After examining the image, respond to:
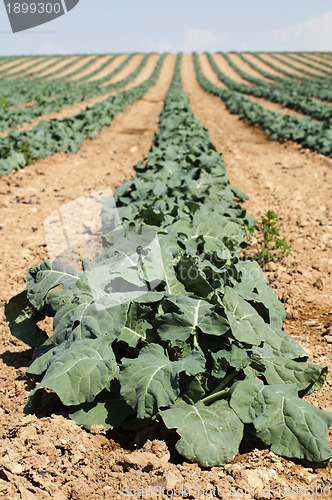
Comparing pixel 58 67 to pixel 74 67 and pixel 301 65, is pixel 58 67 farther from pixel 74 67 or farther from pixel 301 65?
pixel 301 65

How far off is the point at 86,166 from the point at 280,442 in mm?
8943

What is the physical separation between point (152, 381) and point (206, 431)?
1.34 ft

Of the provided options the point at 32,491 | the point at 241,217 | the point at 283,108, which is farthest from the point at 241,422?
the point at 283,108

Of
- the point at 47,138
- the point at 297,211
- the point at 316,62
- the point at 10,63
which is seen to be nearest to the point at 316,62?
the point at 316,62

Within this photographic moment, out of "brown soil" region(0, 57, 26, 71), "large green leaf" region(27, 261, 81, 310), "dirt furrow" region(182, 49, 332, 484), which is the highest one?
"brown soil" region(0, 57, 26, 71)

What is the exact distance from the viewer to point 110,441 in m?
2.56

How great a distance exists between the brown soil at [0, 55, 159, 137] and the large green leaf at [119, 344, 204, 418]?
1272cm

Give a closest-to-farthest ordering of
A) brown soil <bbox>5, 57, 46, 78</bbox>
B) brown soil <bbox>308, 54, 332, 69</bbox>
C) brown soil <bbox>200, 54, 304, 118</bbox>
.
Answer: brown soil <bbox>200, 54, 304, 118</bbox> → brown soil <bbox>5, 57, 46, 78</bbox> → brown soil <bbox>308, 54, 332, 69</bbox>

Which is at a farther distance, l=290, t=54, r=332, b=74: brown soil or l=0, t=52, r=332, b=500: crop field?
l=290, t=54, r=332, b=74: brown soil

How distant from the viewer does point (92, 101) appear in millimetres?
24578

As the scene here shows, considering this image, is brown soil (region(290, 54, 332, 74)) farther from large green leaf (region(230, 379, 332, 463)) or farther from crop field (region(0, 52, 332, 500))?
large green leaf (region(230, 379, 332, 463))

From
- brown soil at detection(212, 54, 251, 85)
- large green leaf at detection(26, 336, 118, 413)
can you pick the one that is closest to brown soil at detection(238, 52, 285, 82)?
brown soil at detection(212, 54, 251, 85)

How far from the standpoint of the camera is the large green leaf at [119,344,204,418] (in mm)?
2332

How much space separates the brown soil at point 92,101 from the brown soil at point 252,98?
6.65 meters
